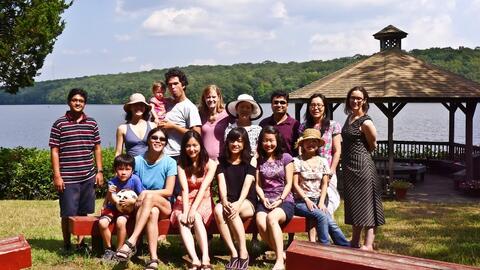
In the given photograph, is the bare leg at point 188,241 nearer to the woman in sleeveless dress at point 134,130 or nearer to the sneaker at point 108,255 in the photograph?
the sneaker at point 108,255

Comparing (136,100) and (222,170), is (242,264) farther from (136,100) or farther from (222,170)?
(136,100)

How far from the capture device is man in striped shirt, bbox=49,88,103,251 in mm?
5840

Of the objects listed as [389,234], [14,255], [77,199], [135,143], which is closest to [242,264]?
[135,143]

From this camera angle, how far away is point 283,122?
6043 mm

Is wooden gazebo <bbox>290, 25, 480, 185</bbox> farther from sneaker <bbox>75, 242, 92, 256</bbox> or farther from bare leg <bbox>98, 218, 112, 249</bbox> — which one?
bare leg <bbox>98, 218, 112, 249</bbox>

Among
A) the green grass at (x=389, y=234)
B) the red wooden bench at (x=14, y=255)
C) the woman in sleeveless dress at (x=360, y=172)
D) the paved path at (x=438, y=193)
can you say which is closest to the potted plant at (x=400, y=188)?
the paved path at (x=438, y=193)

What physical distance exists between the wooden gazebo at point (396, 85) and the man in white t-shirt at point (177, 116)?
771 centimetres

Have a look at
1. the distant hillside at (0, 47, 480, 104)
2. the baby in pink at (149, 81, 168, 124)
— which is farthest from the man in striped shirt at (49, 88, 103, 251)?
the distant hillside at (0, 47, 480, 104)

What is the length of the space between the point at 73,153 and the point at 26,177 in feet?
23.9

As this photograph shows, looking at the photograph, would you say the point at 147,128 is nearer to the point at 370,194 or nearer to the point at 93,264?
the point at 93,264

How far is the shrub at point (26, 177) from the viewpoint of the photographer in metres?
12.3

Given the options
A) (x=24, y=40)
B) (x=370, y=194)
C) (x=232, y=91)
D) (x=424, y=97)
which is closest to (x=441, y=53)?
(x=232, y=91)

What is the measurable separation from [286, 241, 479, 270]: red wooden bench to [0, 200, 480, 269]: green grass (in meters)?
2.93

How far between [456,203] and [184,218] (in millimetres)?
8601
